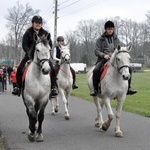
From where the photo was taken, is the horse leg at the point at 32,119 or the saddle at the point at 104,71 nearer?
the horse leg at the point at 32,119

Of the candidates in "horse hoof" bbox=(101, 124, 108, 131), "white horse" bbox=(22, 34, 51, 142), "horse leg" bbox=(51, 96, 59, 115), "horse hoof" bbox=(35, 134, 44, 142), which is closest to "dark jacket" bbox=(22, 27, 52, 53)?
"white horse" bbox=(22, 34, 51, 142)

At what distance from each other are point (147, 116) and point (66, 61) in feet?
A: 11.7

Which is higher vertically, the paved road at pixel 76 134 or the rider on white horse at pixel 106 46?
the rider on white horse at pixel 106 46

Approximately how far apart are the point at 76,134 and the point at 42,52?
2654 mm

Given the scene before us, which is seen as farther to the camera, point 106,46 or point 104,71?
point 106,46

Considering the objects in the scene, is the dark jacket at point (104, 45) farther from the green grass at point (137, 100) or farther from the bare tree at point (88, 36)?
the bare tree at point (88, 36)

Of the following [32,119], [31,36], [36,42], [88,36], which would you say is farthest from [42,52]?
[88,36]

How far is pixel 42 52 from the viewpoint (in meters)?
7.95

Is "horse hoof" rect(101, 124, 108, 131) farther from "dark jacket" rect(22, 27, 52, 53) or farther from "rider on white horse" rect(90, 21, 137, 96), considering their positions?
"dark jacket" rect(22, 27, 52, 53)

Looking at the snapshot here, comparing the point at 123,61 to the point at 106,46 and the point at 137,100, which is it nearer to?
the point at 106,46

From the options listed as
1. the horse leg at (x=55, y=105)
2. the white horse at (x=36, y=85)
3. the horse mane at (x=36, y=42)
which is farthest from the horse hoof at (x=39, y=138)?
the horse leg at (x=55, y=105)

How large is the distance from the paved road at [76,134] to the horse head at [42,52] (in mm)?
1830

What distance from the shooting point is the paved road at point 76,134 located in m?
7.96

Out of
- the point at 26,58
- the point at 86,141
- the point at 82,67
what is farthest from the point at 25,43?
the point at 82,67
